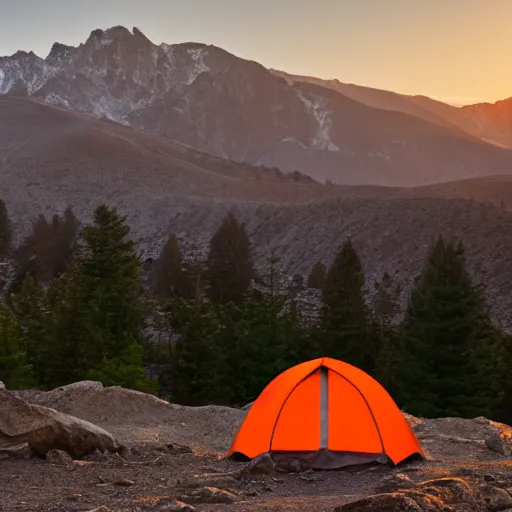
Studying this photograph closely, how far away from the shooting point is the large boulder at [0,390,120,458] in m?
10.9

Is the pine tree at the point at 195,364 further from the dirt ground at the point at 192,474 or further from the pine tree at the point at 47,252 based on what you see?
the pine tree at the point at 47,252

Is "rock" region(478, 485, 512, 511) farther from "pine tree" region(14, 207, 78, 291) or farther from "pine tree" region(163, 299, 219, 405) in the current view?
"pine tree" region(14, 207, 78, 291)

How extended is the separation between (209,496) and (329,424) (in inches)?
136

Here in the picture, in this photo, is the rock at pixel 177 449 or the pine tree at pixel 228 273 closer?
the rock at pixel 177 449

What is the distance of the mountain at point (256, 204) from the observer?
60.2 metres

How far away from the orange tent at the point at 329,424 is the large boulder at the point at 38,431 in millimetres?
2423

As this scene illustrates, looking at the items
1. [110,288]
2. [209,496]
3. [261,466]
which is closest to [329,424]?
[261,466]

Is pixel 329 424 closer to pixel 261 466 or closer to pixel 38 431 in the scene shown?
pixel 261 466

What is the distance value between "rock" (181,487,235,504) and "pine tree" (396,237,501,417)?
14800mm

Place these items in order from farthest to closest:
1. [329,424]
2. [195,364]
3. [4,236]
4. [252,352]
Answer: [4,236] < [252,352] < [195,364] < [329,424]

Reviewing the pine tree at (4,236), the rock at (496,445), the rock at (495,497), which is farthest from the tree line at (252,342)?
the pine tree at (4,236)

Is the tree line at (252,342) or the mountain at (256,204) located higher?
the mountain at (256,204)

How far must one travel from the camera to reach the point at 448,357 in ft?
75.2

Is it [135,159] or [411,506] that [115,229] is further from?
[135,159]
